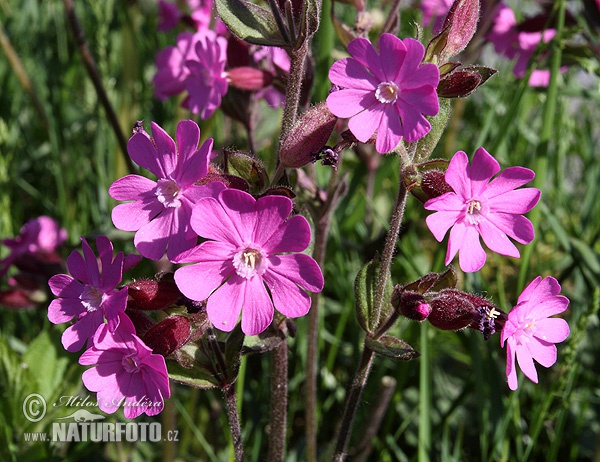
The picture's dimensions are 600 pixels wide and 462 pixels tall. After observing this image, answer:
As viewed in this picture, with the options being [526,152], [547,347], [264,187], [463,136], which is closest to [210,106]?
[264,187]

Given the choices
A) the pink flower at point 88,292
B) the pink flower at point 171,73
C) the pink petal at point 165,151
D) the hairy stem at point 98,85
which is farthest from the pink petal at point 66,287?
the pink flower at point 171,73

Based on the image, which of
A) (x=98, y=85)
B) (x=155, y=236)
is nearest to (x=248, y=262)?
(x=155, y=236)

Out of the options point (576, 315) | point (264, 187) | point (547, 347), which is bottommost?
point (576, 315)

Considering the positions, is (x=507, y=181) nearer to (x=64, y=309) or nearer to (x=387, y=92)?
(x=387, y=92)

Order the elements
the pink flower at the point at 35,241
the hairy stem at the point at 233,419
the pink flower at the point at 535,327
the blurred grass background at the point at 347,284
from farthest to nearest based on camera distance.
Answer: the pink flower at the point at 35,241, the blurred grass background at the point at 347,284, the hairy stem at the point at 233,419, the pink flower at the point at 535,327

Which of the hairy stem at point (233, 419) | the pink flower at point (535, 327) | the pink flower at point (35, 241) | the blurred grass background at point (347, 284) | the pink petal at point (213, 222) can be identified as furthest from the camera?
the pink flower at point (35, 241)

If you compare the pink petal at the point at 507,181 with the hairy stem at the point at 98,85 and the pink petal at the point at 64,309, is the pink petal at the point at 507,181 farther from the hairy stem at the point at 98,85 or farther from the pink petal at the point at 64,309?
the hairy stem at the point at 98,85

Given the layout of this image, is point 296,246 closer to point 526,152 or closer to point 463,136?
point 526,152
